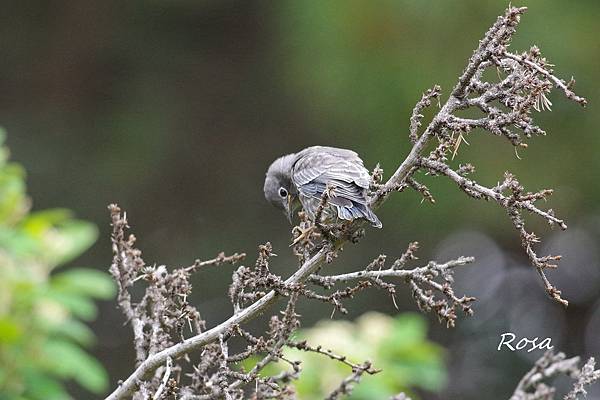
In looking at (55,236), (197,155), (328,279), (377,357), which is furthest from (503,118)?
(197,155)

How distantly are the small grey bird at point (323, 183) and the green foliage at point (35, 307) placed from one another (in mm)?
868

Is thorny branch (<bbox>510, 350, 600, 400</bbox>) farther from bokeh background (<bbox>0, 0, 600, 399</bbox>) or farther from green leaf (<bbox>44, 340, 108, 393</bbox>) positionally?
bokeh background (<bbox>0, 0, 600, 399</bbox>)

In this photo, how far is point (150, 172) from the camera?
8.99 metres

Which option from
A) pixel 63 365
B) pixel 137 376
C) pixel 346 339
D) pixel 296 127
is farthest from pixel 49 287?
pixel 296 127

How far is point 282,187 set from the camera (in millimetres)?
4477

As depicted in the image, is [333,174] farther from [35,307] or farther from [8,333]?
[8,333]

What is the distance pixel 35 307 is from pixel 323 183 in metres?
1.13

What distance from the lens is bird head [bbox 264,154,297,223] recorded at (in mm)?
4379

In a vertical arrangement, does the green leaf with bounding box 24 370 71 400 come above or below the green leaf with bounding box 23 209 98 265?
below

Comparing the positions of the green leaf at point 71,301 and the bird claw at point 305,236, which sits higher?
the green leaf at point 71,301

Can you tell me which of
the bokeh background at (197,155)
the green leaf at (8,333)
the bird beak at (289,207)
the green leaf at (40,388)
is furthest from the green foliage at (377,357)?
the bokeh background at (197,155)

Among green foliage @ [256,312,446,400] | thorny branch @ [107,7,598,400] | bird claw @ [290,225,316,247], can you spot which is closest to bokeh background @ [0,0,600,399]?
green foliage @ [256,312,446,400]

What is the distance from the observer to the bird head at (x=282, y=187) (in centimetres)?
438

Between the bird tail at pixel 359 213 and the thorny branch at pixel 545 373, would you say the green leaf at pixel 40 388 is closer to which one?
the bird tail at pixel 359 213
